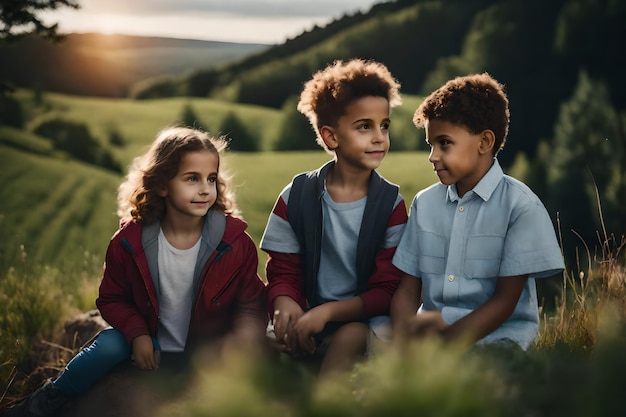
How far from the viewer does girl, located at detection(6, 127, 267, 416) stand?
11.1 feet

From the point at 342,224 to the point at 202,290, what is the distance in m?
0.73

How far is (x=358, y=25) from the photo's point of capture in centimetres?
2066

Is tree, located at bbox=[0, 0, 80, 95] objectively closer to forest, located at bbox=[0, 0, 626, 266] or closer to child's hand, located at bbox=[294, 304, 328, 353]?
child's hand, located at bbox=[294, 304, 328, 353]

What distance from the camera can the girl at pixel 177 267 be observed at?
3.39 m

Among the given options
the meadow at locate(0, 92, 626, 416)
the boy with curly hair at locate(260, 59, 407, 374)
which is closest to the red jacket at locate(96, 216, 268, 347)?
the boy with curly hair at locate(260, 59, 407, 374)

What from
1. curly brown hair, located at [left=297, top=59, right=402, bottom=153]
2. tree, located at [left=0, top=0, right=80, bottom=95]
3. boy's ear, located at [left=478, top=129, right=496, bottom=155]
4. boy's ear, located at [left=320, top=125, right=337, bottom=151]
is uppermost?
tree, located at [left=0, top=0, right=80, bottom=95]

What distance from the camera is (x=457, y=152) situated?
122 inches

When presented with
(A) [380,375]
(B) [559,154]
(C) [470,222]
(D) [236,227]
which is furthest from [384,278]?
(B) [559,154]

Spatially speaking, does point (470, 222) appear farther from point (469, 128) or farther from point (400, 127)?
point (400, 127)

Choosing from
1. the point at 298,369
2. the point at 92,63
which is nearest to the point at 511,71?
the point at 92,63

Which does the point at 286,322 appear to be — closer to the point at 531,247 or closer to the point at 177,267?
the point at 177,267

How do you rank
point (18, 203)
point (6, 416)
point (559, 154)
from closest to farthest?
point (6, 416) → point (18, 203) → point (559, 154)

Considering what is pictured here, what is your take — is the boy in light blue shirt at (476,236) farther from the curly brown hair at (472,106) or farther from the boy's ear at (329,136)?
the boy's ear at (329,136)

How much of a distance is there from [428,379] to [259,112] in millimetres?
17287
